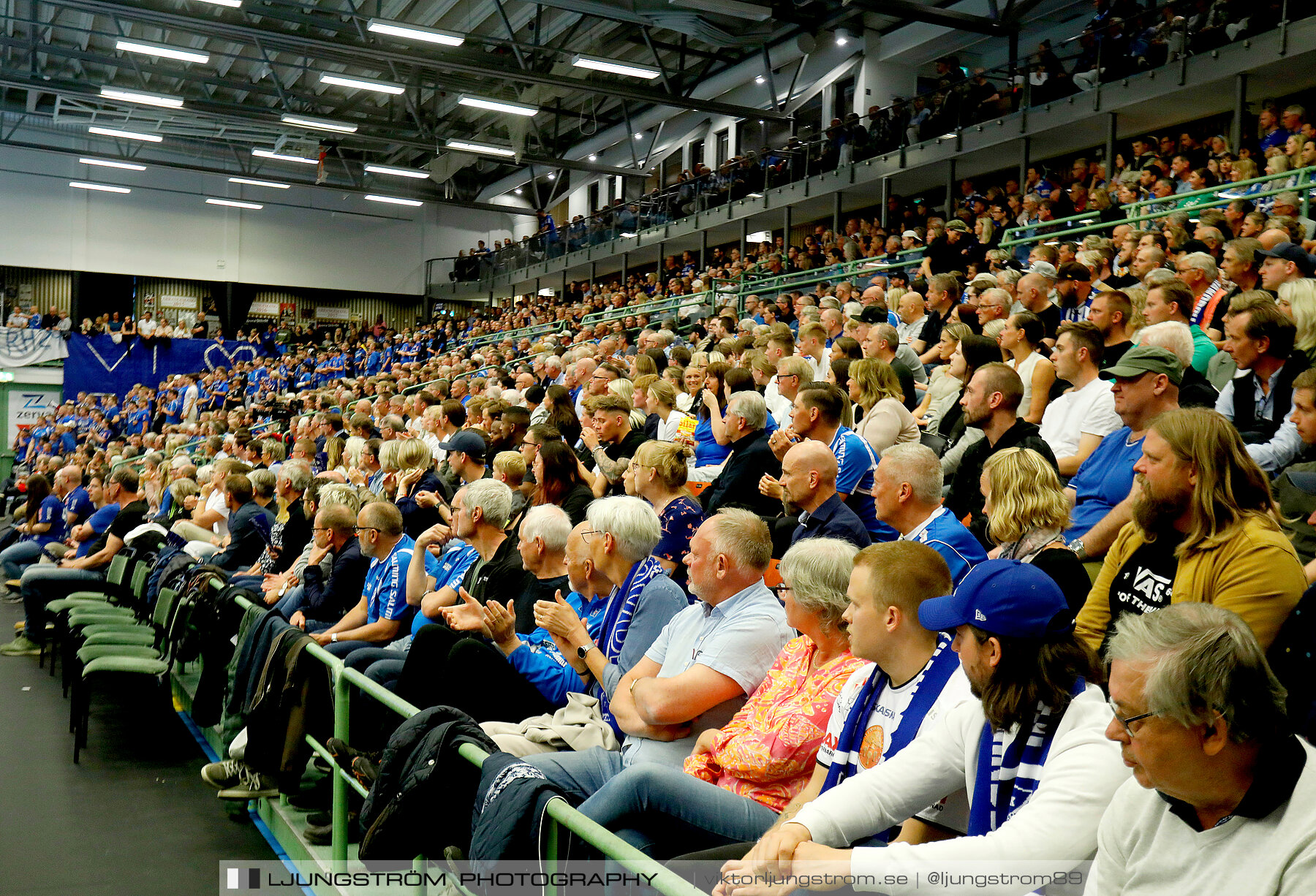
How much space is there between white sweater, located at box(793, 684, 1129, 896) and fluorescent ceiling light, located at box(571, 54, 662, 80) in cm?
1329

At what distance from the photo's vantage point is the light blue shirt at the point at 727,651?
2.88 m

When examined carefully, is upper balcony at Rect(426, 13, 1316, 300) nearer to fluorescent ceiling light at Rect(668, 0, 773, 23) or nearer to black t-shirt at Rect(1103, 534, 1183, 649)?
fluorescent ceiling light at Rect(668, 0, 773, 23)

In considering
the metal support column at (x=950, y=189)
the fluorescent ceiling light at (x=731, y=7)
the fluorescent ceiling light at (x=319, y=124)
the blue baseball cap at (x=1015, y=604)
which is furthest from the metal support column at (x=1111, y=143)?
the fluorescent ceiling light at (x=319, y=124)

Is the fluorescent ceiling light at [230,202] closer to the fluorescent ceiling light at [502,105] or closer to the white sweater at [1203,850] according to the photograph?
the fluorescent ceiling light at [502,105]

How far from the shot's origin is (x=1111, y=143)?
41.4ft

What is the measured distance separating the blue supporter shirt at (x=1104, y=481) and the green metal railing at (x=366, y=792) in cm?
207

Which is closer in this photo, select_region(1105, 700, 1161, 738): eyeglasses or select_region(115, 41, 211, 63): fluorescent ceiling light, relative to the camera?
select_region(1105, 700, 1161, 738): eyeglasses

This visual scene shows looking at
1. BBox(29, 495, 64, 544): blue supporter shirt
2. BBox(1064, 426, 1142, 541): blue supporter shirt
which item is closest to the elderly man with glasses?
BBox(1064, 426, 1142, 541): blue supporter shirt

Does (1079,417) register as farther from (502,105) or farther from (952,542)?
(502,105)

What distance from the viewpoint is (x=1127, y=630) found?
163 cm

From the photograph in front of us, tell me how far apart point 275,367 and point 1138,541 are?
23829 mm

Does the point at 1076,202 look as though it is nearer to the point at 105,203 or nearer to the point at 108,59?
the point at 108,59

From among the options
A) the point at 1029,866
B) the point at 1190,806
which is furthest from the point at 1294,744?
the point at 1029,866

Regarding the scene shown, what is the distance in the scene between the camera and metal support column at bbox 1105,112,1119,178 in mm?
12570
